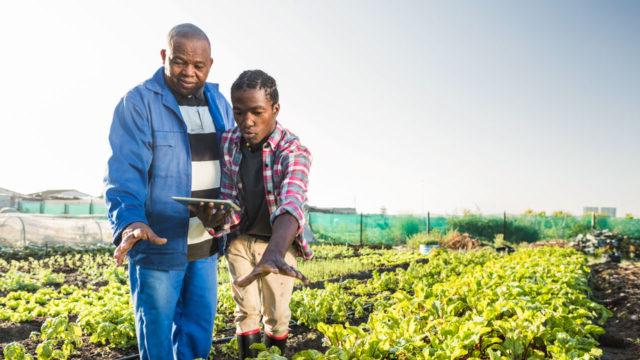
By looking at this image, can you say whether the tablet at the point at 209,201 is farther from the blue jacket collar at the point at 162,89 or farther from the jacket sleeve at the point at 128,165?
the blue jacket collar at the point at 162,89

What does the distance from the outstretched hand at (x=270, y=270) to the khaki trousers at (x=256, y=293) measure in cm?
71

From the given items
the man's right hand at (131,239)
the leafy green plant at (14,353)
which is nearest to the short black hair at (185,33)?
the man's right hand at (131,239)

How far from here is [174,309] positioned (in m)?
2.65

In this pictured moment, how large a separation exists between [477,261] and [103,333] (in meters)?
7.44

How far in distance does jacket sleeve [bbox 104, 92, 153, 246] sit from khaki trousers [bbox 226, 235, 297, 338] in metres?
0.49

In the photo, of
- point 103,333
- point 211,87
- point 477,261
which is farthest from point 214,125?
point 477,261

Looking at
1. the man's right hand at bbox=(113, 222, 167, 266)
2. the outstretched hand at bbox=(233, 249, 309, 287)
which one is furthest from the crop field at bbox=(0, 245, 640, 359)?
the man's right hand at bbox=(113, 222, 167, 266)

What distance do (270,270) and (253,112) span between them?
2.77 ft

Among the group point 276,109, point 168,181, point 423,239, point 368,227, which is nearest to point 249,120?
point 276,109

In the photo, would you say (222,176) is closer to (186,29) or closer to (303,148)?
(303,148)

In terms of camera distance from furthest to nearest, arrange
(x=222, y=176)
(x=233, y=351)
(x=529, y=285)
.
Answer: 1. (x=529, y=285)
2. (x=233, y=351)
3. (x=222, y=176)

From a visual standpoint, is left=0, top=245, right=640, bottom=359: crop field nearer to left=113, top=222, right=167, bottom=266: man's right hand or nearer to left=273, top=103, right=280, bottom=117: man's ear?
left=113, top=222, right=167, bottom=266: man's right hand

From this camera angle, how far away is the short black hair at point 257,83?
225 centimetres

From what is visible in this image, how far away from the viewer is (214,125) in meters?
2.76
